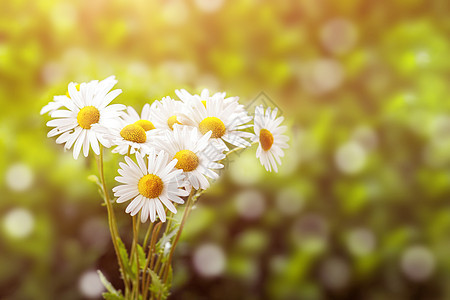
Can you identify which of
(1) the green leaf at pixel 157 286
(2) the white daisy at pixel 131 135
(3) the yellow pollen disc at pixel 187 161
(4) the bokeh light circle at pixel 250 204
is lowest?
(1) the green leaf at pixel 157 286

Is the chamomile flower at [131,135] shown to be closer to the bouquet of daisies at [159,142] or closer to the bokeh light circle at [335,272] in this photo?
the bouquet of daisies at [159,142]

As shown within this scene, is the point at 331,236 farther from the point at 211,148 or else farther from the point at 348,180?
the point at 211,148

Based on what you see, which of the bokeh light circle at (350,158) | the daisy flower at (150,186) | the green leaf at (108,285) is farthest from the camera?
the bokeh light circle at (350,158)

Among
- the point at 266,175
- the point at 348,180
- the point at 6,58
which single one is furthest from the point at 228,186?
the point at 6,58

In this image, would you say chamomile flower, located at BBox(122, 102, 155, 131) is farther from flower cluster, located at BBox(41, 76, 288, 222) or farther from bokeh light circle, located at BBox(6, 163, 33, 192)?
bokeh light circle, located at BBox(6, 163, 33, 192)

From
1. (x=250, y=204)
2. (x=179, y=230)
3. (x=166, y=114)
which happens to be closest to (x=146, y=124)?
(x=166, y=114)

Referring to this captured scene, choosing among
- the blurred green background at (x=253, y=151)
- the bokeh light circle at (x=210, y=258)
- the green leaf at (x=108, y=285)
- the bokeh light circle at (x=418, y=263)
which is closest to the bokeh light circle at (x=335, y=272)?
Answer: the blurred green background at (x=253, y=151)

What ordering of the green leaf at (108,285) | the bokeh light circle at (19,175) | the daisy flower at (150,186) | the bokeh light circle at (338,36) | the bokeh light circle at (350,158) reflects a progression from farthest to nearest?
1. the bokeh light circle at (338,36)
2. the bokeh light circle at (350,158)
3. the bokeh light circle at (19,175)
4. the green leaf at (108,285)
5. the daisy flower at (150,186)

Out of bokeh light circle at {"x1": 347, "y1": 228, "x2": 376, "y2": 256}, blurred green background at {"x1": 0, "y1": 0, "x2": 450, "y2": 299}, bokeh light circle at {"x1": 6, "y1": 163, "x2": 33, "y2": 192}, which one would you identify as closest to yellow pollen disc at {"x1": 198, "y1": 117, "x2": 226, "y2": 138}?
blurred green background at {"x1": 0, "y1": 0, "x2": 450, "y2": 299}
